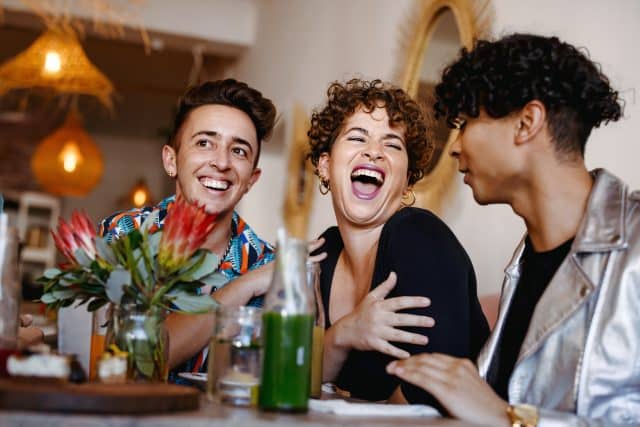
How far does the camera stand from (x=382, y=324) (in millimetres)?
1589

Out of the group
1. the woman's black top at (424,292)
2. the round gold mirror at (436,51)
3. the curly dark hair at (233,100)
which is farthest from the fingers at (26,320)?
the round gold mirror at (436,51)

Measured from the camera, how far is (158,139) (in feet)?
34.9

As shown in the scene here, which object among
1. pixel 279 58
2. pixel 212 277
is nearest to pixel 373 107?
pixel 212 277

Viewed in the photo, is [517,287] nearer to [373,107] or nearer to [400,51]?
[373,107]

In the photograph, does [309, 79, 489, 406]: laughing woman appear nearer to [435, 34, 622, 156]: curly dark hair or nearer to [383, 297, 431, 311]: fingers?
[383, 297, 431, 311]: fingers

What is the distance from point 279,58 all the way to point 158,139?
16.2 ft

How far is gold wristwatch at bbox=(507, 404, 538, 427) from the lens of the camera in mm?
1294

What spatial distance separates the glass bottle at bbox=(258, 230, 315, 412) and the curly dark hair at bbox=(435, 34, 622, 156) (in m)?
0.50

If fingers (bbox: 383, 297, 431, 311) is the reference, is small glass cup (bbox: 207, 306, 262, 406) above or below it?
below

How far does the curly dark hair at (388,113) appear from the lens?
1.98m

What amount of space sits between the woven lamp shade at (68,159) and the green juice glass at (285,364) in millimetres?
4852

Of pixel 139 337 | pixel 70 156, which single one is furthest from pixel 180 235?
pixel 70 156

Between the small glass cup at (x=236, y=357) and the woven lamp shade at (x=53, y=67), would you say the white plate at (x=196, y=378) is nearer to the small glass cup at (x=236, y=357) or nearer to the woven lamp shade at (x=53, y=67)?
the small glass cup at (x=236, y=357)

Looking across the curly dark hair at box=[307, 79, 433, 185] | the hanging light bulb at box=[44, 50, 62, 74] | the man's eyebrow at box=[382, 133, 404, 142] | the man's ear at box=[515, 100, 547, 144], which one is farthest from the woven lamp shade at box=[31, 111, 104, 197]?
the man's ear at box=[515, 100, 547, 144]
